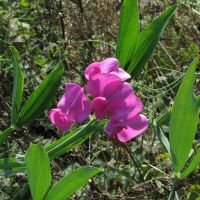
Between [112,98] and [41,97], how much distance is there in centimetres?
25

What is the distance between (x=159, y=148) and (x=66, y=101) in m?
0.98

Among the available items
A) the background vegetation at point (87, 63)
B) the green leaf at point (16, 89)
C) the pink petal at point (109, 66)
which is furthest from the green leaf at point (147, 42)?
the background vegetation at point (87, 63)

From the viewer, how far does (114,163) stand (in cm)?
188

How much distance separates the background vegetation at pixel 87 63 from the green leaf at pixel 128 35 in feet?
1.31

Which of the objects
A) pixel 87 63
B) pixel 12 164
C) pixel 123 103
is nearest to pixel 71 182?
pixel 123 103

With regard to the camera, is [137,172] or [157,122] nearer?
[157,122]

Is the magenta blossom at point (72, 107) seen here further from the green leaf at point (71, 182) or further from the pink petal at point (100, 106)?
→ the green leaf at point (71, 182)

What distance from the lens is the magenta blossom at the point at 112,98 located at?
907 millimetres

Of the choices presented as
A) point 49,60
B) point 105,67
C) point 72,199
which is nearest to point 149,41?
point 105,67

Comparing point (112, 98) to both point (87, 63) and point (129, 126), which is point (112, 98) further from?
point (87, 63)

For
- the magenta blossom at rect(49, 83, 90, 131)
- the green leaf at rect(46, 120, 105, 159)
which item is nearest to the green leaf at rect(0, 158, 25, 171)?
the green leaf at rect(46, 120, 105, 159)

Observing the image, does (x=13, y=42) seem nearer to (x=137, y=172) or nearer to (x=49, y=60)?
(x=49, y=60)

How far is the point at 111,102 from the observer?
0.92 m

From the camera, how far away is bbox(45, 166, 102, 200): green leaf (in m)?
A: 0.83
